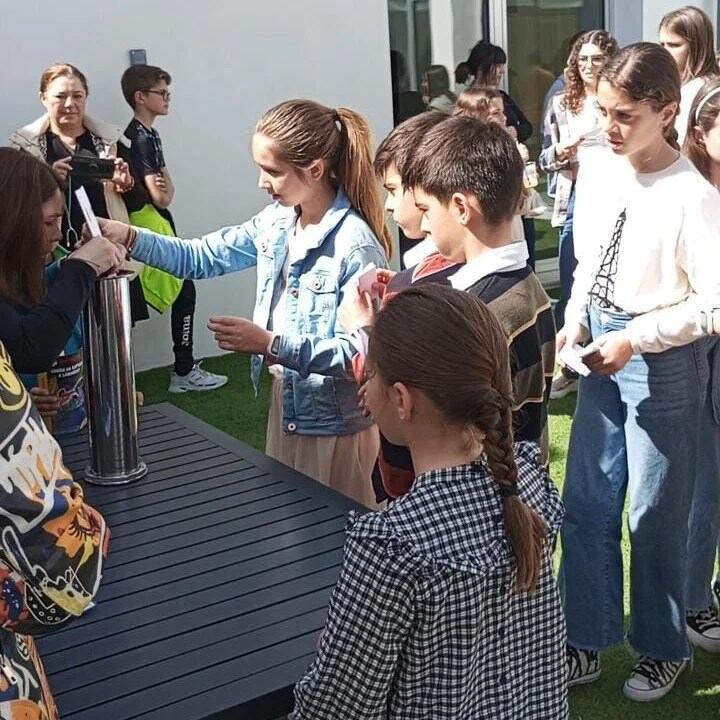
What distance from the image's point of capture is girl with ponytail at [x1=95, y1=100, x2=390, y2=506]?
2574 mm

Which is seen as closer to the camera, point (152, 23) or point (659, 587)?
point (659, 587)

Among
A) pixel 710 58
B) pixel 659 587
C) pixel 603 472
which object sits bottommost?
pixel 659 587

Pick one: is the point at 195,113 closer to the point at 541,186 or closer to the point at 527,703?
the point at 541,186

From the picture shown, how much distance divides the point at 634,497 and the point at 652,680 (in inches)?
19.4

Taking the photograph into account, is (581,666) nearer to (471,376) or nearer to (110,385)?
(110,385)

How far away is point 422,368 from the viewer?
149cm

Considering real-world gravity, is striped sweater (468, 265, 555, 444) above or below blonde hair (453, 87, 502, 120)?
below

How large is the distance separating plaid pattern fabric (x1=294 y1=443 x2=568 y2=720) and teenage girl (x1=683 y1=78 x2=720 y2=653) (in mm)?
1218

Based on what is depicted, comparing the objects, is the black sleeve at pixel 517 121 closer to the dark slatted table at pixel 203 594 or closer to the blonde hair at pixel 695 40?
the blonde hair at pixel 695 40

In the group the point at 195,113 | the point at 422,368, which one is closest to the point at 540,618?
the point at 422,368

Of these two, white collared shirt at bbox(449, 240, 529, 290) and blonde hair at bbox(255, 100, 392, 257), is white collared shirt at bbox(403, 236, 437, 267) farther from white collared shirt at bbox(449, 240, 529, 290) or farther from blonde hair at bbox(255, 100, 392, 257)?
white collared shirt at bbox(449, 240, 529, 290)

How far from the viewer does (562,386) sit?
Answer: 5.26 metres

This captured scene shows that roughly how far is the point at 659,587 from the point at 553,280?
526 cm

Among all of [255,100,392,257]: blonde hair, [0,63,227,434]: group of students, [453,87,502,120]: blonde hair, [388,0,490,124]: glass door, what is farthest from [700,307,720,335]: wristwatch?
[388,0,490,124]: glass door
